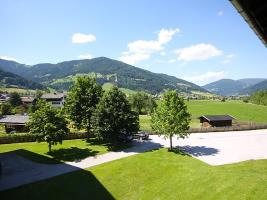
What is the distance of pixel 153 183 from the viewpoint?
33781 millimetres

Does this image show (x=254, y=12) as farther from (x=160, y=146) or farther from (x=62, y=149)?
(x=160, y=146)

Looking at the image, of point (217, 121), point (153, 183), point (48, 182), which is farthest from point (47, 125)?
point (217, 121)

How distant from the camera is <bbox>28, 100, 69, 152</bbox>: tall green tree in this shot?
45.8 m

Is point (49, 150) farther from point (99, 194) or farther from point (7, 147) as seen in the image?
point (99, 194)

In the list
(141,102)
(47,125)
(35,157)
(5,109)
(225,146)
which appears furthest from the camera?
(141,102)

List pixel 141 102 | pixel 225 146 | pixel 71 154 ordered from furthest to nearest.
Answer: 1. pixel 141 102
2. pixel 225 146
3. pixel 71 154

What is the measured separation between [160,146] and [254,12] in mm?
50030

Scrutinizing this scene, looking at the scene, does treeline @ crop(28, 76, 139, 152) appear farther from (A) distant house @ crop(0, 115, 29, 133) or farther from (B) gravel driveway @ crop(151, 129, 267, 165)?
(A) distant house @ crop(0, 115, 29, 133)

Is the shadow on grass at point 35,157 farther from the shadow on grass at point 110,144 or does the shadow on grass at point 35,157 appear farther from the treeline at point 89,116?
the shadow on grass at point 110,144

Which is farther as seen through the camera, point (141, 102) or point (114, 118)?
point (141, 102)

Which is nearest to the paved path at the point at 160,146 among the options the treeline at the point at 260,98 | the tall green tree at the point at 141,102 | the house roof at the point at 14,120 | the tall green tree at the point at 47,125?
the tall green tree at the point at 47,125

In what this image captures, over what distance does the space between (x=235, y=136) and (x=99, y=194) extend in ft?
150

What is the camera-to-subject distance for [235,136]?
67.4m

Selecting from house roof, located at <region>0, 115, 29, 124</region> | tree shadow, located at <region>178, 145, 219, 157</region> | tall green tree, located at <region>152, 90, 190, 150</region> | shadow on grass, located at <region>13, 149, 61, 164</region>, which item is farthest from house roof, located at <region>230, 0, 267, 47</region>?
house roof, located at <region>0, 115, 29, 124</region>
